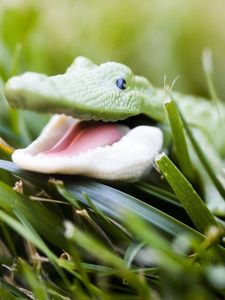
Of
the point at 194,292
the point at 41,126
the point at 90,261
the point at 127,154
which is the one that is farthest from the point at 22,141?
the point at 194,292

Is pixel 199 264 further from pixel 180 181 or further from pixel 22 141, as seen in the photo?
pixel 22 141

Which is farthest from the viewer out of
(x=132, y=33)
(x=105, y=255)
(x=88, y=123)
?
(x=132, y=33)

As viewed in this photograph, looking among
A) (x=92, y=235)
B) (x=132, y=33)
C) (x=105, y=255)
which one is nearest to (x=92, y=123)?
(x=92, y=235)

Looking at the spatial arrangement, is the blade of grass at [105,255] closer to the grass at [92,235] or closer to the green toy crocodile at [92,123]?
the grass at [92,235]

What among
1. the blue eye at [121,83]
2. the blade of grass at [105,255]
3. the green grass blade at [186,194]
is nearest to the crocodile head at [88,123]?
the blue eye at [121,83]

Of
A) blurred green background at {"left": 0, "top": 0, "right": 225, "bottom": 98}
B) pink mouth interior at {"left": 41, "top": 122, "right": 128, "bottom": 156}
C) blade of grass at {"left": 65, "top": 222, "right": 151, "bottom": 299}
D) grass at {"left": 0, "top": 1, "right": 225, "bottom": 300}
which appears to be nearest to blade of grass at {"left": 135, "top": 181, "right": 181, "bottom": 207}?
grass at {"left": 0, "top": 1, "right": 225, "bottom": 300}

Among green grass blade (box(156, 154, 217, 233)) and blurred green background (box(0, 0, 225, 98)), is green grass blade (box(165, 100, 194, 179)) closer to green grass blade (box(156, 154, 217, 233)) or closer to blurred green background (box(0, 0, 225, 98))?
green grass blade (box(156, 154, 217, 233))

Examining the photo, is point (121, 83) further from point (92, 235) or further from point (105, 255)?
point (105, 255)
